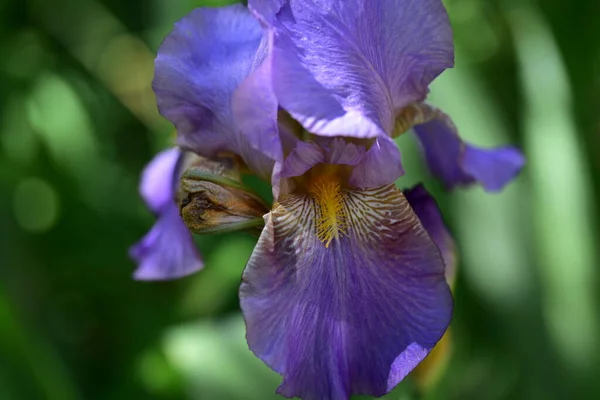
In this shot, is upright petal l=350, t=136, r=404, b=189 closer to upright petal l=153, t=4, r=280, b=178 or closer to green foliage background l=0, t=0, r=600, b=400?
upright petal l=153, t=4, r=280, b=178

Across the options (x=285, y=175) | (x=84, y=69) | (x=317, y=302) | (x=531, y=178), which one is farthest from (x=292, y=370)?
(x=84, y=69)

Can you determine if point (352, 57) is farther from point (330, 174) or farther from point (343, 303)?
point (343, 303)

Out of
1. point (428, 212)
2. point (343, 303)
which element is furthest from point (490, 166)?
point (343, 303)

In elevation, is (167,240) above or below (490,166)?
above

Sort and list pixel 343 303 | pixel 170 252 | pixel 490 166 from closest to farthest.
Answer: pixel 343 303 → pixel 170 252 → pixel 490 166

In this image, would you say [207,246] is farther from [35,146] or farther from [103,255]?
[35,146]

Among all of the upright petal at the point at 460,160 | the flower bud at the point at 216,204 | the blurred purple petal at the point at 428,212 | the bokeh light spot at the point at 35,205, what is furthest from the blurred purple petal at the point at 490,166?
the bokeh light spot at the point at 35,205

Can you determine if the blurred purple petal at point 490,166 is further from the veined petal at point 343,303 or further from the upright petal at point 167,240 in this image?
the upright petal at point 167,240

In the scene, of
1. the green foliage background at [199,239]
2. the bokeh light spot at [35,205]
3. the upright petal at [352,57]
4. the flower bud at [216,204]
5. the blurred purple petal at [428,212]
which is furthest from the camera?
the bokeh light spot at [35,205]
